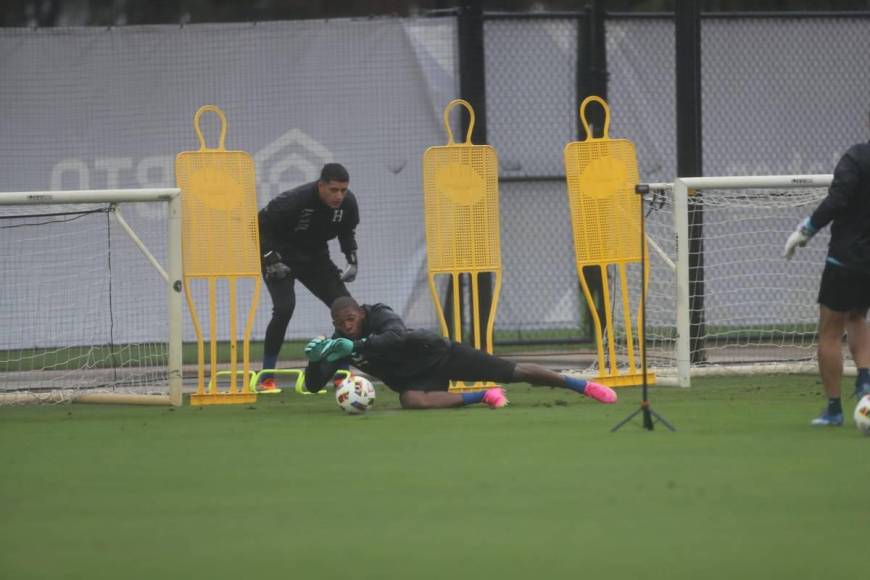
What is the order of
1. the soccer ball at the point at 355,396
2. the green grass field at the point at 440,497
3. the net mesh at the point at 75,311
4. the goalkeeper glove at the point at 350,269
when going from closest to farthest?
the green grass field at the point at 440,497 < the soccer ball at the point at 355,396 < the goalkeeper glove at the point at 350,269 < the net mesh at the point at 75,311

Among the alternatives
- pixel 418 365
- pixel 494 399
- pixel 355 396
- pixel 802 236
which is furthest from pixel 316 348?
pixel 802 236

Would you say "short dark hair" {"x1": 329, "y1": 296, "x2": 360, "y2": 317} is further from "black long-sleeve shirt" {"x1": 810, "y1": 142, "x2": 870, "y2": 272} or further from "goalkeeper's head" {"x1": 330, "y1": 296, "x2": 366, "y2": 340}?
"black long-sleeve shirt" {"x1": 810, "y1": 142, "x2": 870, "y2": 272}

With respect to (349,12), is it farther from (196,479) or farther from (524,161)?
(196,479)

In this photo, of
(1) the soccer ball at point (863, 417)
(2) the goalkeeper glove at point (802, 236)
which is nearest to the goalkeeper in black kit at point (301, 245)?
(2) the goalkeeper glove at point (802, 236)

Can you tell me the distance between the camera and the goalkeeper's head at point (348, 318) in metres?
9.97

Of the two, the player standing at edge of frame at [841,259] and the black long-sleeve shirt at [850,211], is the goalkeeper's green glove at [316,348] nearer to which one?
the player standing at edge of frame at [841,259]

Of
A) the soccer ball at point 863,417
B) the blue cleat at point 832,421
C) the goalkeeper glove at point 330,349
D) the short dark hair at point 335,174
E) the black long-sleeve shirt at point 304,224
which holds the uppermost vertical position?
the short dark hair at point 335,174

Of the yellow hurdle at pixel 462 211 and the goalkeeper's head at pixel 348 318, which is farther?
the yellow hurdle at pixel 462 211

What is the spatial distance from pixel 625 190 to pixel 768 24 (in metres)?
5.59

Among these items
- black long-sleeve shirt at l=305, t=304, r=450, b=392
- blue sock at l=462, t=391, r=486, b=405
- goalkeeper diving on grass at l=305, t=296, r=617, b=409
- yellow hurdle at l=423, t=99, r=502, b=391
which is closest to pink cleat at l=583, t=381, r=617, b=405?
goalkeeper diving on grass at l=305, t=296, r=617, b=409

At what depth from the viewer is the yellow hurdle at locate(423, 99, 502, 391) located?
38.2 feet

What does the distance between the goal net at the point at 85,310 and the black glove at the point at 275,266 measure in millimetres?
818

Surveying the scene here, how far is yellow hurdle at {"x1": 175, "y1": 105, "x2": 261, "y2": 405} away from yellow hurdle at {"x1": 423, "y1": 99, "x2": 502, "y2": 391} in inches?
58.1

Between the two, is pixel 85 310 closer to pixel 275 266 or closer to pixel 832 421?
pixel 275 266
